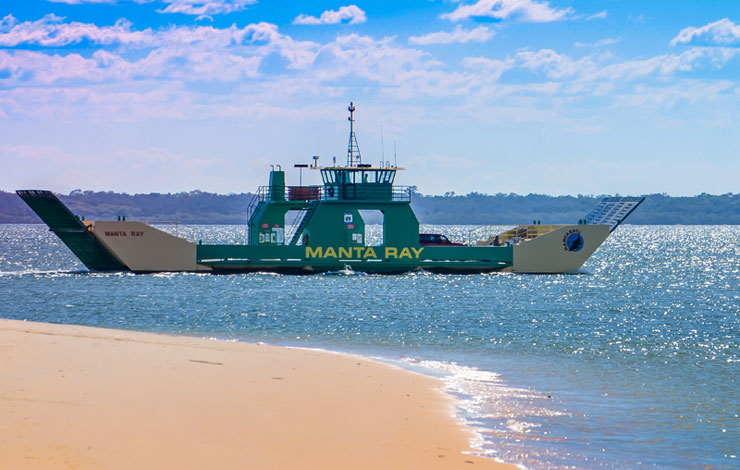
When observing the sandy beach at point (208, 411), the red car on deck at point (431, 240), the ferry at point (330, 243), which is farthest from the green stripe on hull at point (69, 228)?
the sandy beach at point (208, 411)

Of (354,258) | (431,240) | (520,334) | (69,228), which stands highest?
(69,228)

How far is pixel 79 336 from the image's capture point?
18578 mm

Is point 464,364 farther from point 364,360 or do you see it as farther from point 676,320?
point 676,320

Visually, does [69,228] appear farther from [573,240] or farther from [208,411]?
[208,411]

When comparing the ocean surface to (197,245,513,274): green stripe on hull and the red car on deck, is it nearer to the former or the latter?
(197,245,513,274): green stripe on hull

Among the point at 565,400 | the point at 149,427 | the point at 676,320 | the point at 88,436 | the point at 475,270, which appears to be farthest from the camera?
the point at 475,270

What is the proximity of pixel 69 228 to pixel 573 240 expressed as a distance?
23576mm

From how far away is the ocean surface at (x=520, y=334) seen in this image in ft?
41.6

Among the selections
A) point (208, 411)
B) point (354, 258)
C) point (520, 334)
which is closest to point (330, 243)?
point (354, 258)

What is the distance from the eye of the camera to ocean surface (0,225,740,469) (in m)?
12.7

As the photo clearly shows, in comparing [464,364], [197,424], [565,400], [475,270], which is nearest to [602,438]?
[565,400]

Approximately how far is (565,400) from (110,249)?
28.2m

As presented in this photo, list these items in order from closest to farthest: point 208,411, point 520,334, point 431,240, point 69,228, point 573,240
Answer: point 208,411 → point 520,334 → point 69,228 → point 573,240 → point 431,240

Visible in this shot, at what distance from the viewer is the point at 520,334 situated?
24469 millimetres
